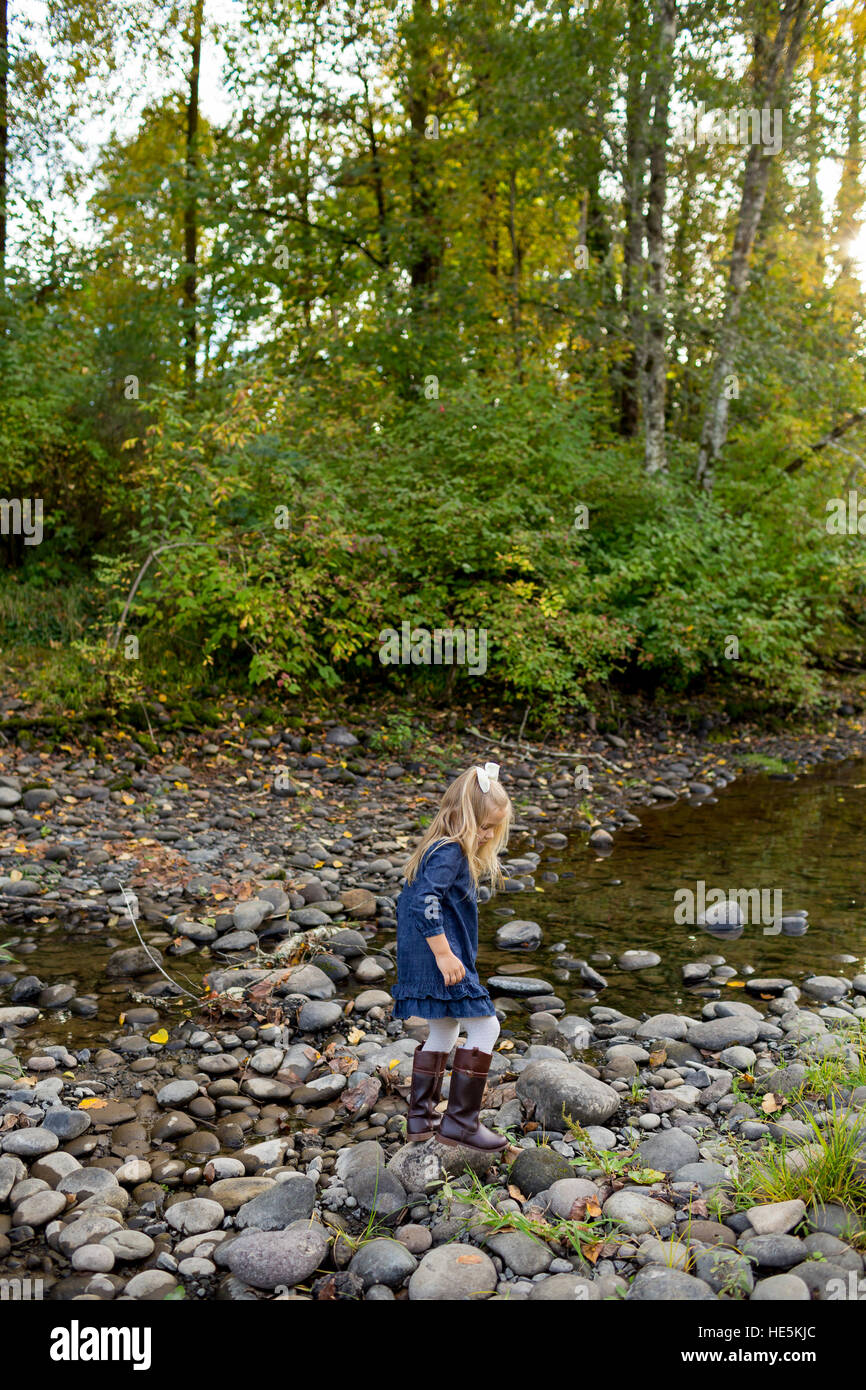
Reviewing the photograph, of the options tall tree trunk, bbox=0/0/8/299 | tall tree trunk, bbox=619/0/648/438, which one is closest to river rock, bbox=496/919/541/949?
tall tree trunk, bbox=619/0/648/438

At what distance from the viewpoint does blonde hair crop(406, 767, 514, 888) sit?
3385mm

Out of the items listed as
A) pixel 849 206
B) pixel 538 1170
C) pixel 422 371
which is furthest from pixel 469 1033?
pixel 849 206

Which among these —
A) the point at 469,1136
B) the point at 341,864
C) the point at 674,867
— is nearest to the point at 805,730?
the point at 674,867

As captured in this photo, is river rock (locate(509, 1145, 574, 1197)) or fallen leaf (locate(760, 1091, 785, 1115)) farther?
fallen leaf (locate(760, 1091, 785, 1115))

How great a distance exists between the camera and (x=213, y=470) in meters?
9.42

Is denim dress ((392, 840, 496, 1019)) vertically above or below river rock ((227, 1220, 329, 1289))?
above

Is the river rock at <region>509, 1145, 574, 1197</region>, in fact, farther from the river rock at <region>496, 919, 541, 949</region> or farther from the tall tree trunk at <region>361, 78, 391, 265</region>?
the tall tree trunk at <region>361, 78, 391, 265</region>

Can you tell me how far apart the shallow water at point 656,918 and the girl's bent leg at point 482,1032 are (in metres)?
1.17

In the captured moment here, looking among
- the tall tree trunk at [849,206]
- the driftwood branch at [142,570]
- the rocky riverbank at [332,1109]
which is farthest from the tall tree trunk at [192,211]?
the tall tree trunk at [849,206]

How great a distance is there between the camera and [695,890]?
6.65 metres

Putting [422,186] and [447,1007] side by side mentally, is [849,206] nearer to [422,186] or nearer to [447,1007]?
[422,186]

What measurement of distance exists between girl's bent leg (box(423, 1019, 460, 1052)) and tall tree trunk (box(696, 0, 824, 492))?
10.7 metres

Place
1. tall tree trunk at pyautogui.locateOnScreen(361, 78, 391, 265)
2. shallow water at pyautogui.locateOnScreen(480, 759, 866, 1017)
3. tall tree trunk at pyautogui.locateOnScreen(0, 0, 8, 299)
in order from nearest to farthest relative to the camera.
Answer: shallow water at pyautogui.locateOnScreen(480, 759, 866, 1017), tall tree trunk at pyautogui.locateOnScreen(0, 0, 8, 299), tall tree trunk at pyautogui.locateOnScreen(361, 78, 391, 265)

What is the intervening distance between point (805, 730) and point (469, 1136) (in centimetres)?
1067
